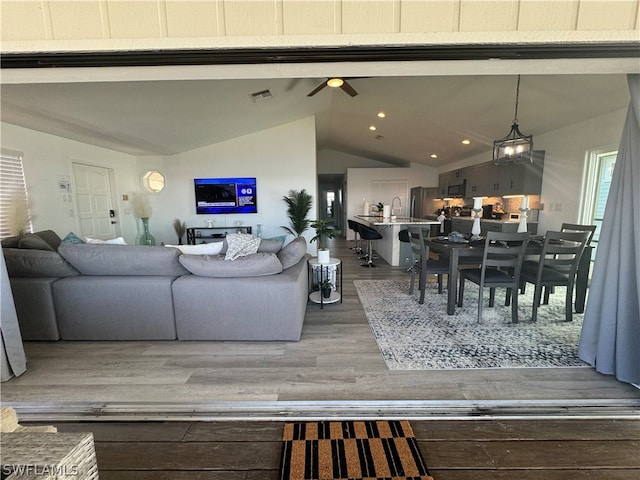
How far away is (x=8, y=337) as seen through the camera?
6.09 ft

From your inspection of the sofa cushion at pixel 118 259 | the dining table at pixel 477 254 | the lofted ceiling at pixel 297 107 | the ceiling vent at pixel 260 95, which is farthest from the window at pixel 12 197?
the dining table at pixel 477 254

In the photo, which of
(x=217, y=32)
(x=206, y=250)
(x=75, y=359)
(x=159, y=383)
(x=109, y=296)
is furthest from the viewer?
(x=206, y=250)

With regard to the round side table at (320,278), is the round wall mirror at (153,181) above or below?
above

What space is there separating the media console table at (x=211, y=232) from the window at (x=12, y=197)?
2849mm

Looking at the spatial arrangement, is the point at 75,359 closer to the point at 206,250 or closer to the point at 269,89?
the point at 206,250

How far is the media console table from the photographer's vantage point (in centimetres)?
647

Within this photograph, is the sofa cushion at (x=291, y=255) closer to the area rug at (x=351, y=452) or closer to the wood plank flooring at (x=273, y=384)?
the wood plank flooring at (x=273, y=384)

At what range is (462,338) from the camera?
7.93 ft

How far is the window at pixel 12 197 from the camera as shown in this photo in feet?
11.5

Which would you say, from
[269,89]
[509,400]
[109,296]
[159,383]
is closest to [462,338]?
[509,400]

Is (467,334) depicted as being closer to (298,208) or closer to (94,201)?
(298,208)

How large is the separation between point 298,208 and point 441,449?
5.34 metres

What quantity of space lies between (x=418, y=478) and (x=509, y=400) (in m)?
0.82

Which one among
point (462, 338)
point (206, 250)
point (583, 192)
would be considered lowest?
point (462, 338)
